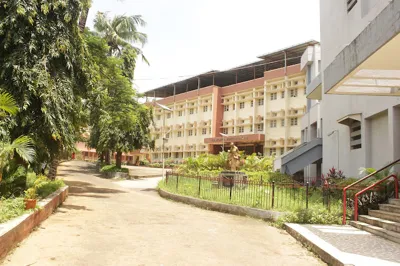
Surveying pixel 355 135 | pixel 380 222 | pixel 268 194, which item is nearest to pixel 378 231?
pixel 380 222

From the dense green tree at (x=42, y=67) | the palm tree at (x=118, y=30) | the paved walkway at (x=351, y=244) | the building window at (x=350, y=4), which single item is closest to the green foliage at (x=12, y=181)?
the dense green tree at (x=42, y=67)

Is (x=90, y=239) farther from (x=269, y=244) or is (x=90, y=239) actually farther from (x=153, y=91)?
(x=153, y=91)

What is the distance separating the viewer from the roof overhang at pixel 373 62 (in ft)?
21.2

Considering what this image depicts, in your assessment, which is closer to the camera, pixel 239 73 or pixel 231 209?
pixel 231 209

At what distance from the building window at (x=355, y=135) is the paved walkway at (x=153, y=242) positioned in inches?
248

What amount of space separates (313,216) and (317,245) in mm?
3131

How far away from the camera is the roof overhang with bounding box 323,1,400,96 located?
648 cm

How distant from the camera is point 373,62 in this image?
756cm

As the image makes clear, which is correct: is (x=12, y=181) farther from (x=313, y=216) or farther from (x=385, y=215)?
(x=385, y=215)

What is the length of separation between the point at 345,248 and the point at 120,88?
12.0m

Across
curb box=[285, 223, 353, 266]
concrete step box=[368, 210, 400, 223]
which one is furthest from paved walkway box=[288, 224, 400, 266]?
concrete step box=[368, 210, 400, 223]

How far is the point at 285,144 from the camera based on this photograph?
38.5 metres

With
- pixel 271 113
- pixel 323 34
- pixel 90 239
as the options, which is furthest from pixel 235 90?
pixel 90 239

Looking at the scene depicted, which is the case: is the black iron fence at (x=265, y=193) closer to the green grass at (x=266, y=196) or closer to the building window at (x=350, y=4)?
the green grass at (x=266, y=196)
